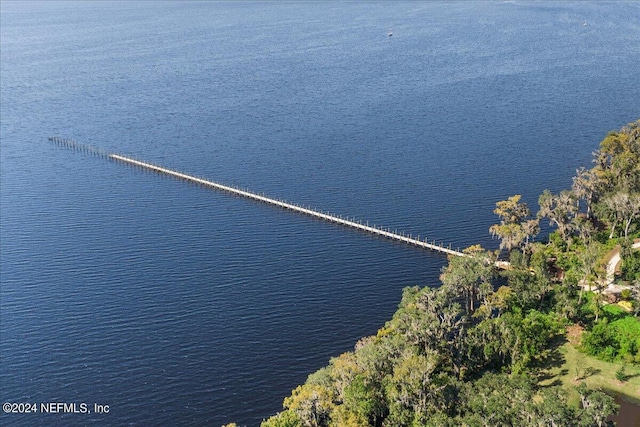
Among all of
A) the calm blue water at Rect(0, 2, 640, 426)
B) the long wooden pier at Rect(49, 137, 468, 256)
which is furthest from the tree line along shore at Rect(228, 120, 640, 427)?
the long wooden pier at Rect(49, 137, 468, 256)

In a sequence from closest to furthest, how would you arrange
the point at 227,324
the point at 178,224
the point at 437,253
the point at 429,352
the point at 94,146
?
the point at 429,352, the point at 227,324, the point at 437,253, the point at 178,224, the point at 94,146

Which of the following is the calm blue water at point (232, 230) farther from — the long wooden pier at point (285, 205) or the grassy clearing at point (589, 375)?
the grassy clearing at point (589, 375)

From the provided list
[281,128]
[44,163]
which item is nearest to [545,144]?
[281,128]

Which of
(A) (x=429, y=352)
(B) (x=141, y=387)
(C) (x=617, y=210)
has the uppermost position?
(C) (x=617, y=210)

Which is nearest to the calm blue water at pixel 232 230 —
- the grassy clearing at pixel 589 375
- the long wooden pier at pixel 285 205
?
the long wooden pier at pixel 285 205

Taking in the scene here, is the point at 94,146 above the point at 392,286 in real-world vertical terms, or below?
above

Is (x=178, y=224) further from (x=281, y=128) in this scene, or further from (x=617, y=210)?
(x=617, y=210)

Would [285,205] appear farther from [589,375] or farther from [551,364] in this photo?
[589,375]
